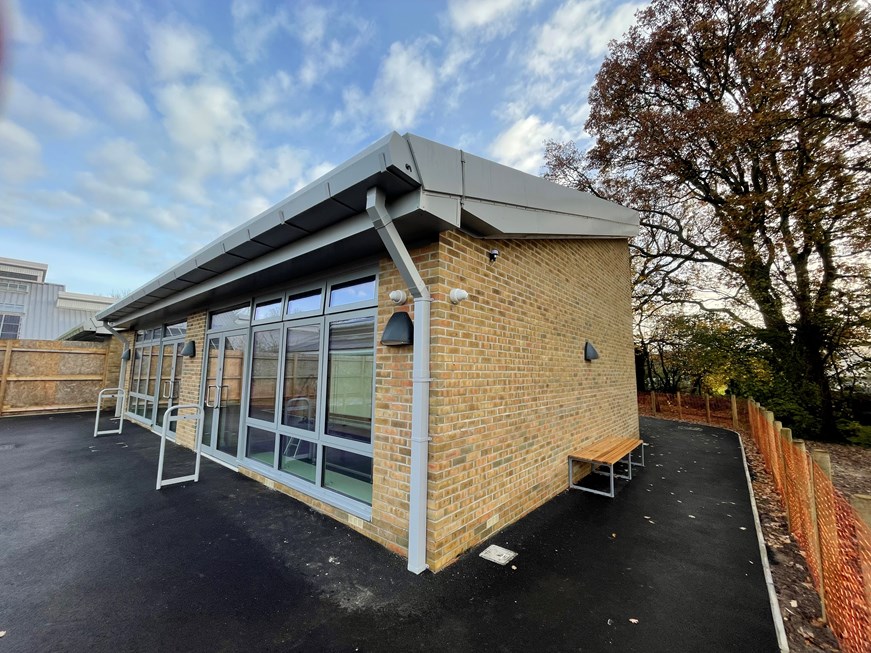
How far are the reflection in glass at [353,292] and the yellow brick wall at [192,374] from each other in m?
3.66

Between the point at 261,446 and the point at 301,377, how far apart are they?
1.37 meters

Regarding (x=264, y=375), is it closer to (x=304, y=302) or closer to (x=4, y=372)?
(x=304, y=302)

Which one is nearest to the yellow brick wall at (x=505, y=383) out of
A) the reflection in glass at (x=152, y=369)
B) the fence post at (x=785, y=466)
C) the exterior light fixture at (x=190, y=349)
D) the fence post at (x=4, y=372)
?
the fence post at (x=785, y=466)

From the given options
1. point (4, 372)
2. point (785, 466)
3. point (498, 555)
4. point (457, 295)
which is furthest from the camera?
point (4, 372)

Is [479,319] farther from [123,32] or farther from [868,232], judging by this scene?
[868,232]

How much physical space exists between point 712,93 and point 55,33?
45.8 feet

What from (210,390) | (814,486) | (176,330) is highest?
(176,330)

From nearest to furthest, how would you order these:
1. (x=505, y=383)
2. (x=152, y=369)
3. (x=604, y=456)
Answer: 1. (x=505, y=383)
2. (x=604, y=456)
3. (x=152, y=369)

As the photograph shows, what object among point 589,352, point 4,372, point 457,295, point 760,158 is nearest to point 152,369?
point 4,372

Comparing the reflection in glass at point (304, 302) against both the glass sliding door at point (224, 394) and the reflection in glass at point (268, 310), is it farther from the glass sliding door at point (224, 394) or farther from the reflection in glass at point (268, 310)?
the glass sliding door at point (224, 394)

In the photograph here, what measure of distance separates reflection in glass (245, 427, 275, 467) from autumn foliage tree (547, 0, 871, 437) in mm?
11481

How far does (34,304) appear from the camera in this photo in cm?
1914

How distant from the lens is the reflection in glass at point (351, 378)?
343 centimetres

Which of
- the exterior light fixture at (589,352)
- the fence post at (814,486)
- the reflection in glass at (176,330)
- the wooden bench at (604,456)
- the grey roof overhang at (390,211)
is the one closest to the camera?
the grey roof overhang at (390,211)
